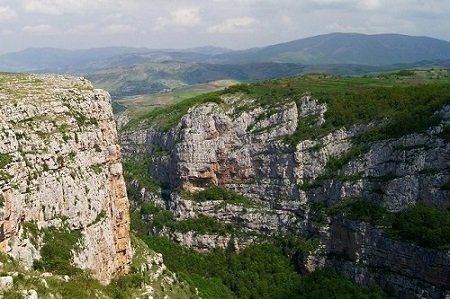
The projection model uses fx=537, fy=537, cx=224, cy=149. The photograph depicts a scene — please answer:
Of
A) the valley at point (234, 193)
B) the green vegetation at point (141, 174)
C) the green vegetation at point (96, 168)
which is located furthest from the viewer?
the green vegetation at point (141, 174)

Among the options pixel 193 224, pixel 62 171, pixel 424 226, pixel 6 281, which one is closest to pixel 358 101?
pixel 424 226

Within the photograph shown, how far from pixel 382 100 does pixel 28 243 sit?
96.7 meters

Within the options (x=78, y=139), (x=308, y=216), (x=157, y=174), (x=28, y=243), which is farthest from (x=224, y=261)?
(x=28, y=243)

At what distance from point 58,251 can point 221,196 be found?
79008 mm

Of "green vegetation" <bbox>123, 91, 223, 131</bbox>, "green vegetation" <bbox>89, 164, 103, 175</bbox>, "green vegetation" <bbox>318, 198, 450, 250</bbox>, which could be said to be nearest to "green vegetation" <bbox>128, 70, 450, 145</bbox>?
"green vegetation" <bbox>123, 91, 223, 131</bbox>

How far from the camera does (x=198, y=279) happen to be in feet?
380

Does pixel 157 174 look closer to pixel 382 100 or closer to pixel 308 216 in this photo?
pixel 308 216

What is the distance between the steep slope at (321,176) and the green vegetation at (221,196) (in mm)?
362

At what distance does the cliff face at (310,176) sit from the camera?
344 feet

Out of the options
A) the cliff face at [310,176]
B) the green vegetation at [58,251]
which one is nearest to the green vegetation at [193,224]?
the cliff face at [310,176]

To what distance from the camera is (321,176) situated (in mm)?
127125

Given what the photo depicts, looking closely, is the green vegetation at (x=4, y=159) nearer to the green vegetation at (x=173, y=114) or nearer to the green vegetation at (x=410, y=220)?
the green vegetation at (x=410, y=220)

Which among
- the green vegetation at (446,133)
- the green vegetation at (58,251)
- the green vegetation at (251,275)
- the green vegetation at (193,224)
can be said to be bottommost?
the green vegetation at (251,275)

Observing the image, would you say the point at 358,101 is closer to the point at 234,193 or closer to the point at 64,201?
the point at 234,193
